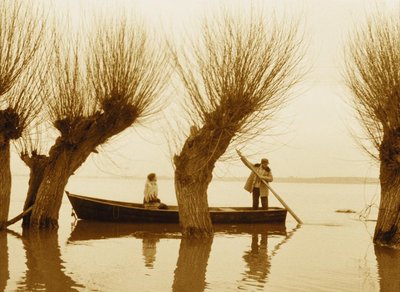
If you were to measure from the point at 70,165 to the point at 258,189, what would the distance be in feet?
23.8

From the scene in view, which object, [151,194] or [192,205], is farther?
[151,194]

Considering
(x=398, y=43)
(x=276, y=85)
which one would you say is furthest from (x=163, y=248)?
(x=398, y=43)

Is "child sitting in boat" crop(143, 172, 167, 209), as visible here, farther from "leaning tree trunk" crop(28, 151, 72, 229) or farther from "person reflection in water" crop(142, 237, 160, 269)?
"person reflection in water" crop(142, 237, 160, 269)

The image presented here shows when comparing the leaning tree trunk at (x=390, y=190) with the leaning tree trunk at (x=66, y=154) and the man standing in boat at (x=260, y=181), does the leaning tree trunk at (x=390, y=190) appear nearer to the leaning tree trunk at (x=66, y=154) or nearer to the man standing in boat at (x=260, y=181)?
the man standing in boat at (x=260, y=181)

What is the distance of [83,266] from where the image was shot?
11656 mm

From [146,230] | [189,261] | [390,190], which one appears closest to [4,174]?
[146,230]

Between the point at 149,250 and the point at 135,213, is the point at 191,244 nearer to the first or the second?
A: the point at 149,250

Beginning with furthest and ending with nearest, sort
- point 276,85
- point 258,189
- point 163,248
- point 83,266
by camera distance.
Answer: point 258,189
point 276,85
point 163,248
point 83,266

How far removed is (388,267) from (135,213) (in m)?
10.5

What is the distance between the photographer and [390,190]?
14.9 metres

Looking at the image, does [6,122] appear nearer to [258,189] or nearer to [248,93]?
[248,93]

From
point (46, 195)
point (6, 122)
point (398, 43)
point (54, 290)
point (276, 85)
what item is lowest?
point (54, 290)

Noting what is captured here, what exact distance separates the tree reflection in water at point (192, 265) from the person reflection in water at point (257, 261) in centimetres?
85

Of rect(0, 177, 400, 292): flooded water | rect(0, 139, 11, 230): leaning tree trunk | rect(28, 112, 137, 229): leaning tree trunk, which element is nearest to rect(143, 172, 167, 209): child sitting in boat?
Result: rect(0, 177, 400, 292): flooded water
